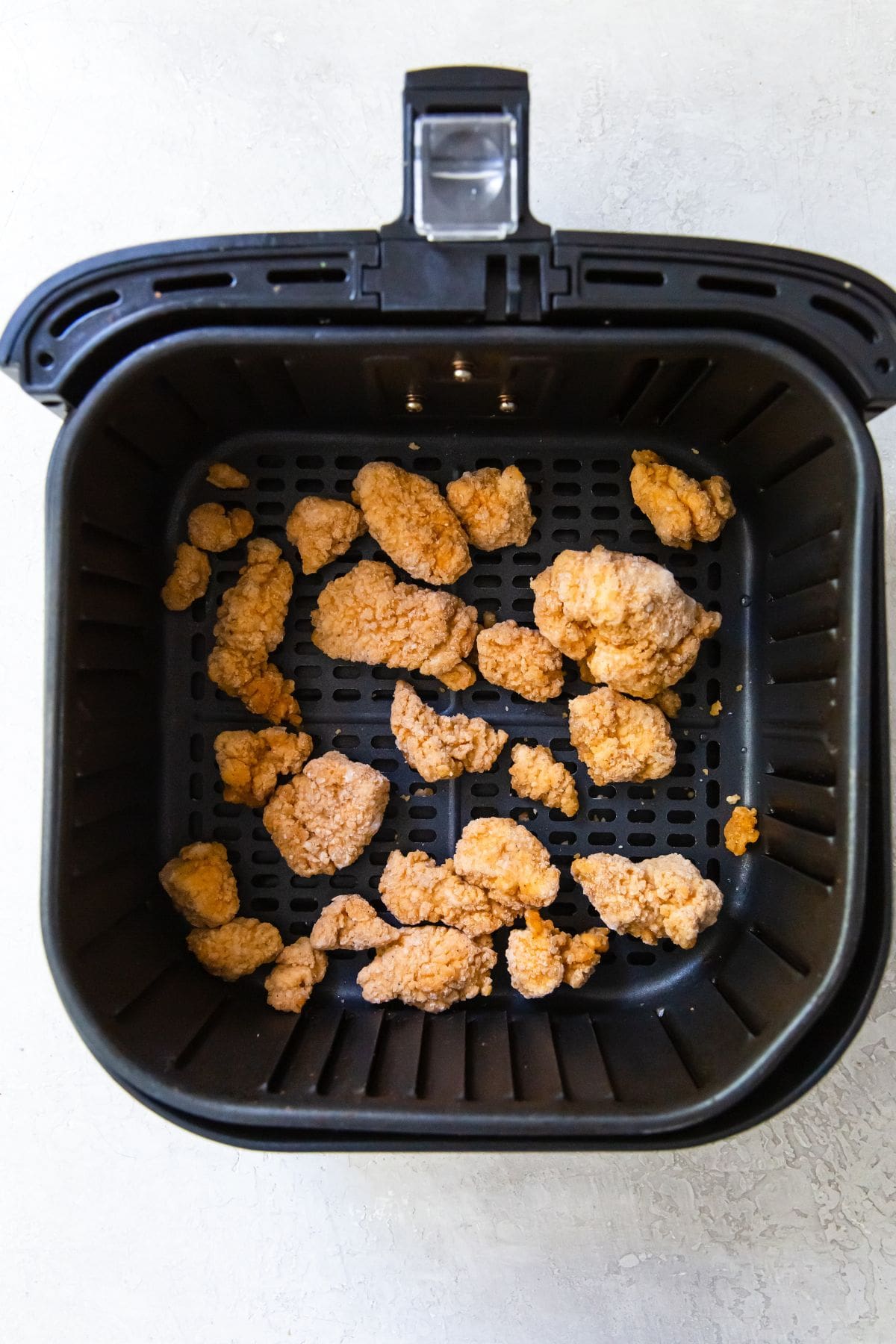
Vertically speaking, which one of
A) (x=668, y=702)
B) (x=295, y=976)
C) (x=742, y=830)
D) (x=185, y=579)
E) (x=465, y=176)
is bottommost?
(x=295, y=976)

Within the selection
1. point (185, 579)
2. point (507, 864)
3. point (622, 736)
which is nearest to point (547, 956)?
point (507, 864)

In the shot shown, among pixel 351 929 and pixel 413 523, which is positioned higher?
pixel 413 523

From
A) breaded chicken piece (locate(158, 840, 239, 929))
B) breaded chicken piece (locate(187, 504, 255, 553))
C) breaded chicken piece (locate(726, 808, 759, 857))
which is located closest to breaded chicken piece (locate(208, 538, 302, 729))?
breaded chicken piece (locate(187, 504, 255, 553))

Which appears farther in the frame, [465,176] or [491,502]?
[491,502]

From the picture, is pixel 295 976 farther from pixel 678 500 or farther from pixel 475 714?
pixel 678 500

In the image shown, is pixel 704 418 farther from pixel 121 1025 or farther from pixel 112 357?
pixel 121 1025

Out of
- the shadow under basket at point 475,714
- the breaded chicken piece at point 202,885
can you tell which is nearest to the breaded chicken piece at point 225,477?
the shadow under basket at point 475,714

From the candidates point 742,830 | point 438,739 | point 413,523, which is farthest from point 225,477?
point 742,830
